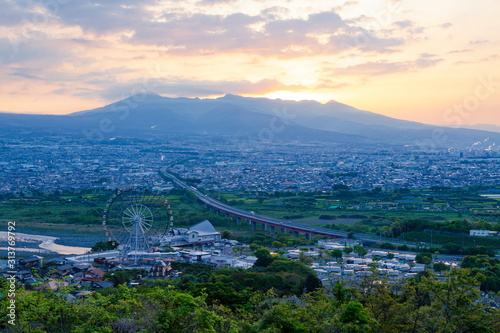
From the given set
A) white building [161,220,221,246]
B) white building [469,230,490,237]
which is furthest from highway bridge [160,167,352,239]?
white building [469,230,490,237]

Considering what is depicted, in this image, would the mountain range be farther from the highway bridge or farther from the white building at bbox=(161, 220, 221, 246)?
the white building at bbox=(161, 220, 221, 246)

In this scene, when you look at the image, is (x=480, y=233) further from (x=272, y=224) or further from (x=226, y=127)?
(x=226, y=127)

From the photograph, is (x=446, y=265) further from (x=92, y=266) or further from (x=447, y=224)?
(x=92, y=266)

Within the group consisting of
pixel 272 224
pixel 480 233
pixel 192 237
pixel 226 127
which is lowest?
pixel 192 237

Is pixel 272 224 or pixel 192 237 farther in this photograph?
pixel 272 224

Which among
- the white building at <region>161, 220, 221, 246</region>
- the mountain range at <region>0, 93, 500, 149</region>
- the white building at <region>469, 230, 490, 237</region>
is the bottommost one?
the white building at <region>161, 220, 221, 246</region>

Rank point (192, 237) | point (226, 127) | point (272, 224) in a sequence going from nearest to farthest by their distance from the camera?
point (192, 237) → point (272, 224) → point (226, 127)

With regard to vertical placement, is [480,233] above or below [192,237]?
above

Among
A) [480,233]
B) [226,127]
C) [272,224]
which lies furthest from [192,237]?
[226,127]
